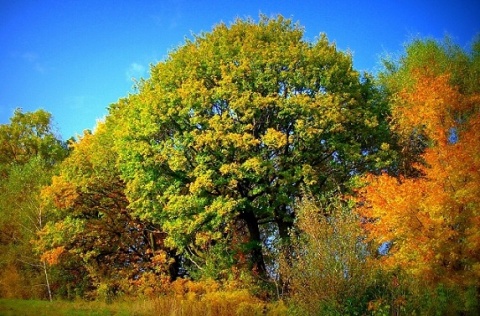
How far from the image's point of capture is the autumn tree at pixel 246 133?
A: 22203 millimetres

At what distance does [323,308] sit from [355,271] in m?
1.56

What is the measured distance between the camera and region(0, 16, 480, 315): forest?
1466 cm

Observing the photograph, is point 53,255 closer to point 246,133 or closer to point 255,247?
point 255,247

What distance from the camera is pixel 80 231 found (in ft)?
89.5

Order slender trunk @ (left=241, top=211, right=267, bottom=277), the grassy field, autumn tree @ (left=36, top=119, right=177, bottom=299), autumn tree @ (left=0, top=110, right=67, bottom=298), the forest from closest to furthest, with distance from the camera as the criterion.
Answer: the forest
the grassy field
slender trunk @ (left=241, top=211, right=267, bottom=277)
autumn tree @ (left=36, top=119, right=177, bottom=299)
autumn tree @ (left=0, top=110, right=67, bottom=298)

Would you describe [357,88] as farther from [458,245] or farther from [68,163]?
[68,163]

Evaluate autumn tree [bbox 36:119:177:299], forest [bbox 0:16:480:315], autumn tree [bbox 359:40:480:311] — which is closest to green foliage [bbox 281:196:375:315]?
forest [bbox 0:16:480:315]

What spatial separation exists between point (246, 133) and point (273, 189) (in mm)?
3506

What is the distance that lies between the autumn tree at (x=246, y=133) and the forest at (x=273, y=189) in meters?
0.11

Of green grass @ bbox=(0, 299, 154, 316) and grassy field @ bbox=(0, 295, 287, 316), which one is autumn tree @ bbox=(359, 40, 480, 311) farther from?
green grass @ bbox=(0, 299, 154, 316)

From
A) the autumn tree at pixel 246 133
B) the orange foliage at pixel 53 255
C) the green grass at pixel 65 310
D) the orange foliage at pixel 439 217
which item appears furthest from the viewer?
the orange foliage at pixel 53 255

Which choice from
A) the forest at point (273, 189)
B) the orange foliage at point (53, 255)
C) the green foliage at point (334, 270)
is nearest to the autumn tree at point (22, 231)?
the forest at point (273, 189)

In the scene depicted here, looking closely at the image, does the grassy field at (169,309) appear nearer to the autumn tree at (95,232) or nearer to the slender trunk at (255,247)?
the slender trunk at (255,247)

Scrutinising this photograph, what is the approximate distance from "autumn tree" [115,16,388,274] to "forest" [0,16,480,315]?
0.37 ft
